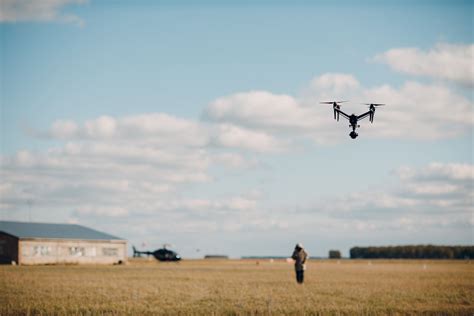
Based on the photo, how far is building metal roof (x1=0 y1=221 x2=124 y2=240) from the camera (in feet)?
263

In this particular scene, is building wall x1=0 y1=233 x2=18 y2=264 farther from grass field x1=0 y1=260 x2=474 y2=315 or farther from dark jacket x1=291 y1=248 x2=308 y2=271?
dark jacket x1=291 y1=248 x2=308 y2=271

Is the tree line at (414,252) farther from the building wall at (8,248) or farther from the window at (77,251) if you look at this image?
the building wall at (8,248)

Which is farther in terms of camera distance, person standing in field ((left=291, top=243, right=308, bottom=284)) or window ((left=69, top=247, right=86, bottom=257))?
window ((left=69, top=247, right=86, bottom=257))

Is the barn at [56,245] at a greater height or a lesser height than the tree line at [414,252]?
greater

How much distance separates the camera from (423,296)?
27.6 meters

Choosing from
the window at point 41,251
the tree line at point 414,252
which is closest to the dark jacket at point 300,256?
the window at point 41,251

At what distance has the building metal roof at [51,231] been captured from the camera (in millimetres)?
80250

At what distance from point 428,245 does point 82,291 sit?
389 feet

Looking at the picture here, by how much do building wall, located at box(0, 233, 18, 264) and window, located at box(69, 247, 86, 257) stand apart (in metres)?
8.04

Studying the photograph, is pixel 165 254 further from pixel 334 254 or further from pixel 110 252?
pixel 334 254

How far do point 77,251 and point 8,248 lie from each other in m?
9.38

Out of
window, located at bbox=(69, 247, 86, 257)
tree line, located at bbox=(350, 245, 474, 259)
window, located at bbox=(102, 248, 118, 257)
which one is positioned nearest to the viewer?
window, located at bbox=(69, 247, 86, 257)

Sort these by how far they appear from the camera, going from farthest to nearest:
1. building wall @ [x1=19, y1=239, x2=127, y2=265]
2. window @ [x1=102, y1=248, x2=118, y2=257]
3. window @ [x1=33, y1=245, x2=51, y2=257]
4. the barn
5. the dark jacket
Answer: window @ [x1=102, y1=248, x2=118, y2=257], window @ [x1=33, y1=245, x2=51, y2=257], building wall @ [x1=19, y1=239, x2=127, y2=265], the barn, the dark jacket

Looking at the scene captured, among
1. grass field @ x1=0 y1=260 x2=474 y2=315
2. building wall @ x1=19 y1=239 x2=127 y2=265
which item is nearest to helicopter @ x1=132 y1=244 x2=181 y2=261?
building wall @ x1=19 y1=239 x2=127 y2=265
